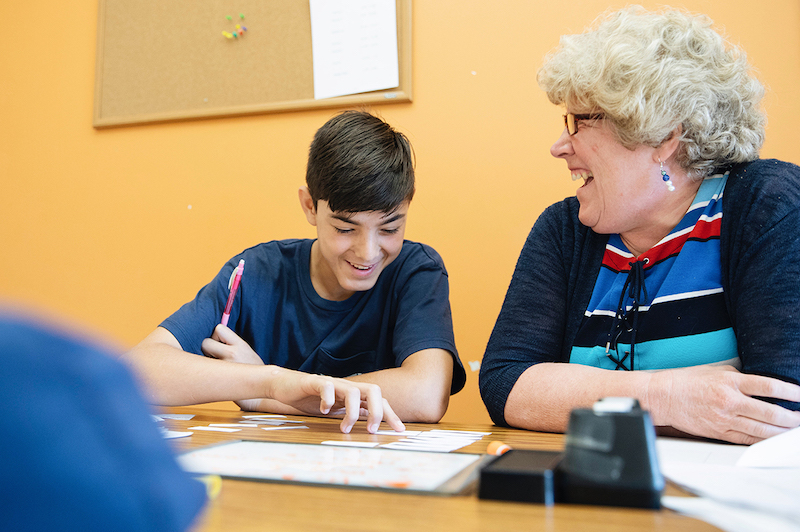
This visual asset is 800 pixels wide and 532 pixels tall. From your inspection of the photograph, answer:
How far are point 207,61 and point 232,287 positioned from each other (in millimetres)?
959

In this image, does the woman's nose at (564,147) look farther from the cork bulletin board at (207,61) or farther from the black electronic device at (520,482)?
the black electronic device at (520,482)

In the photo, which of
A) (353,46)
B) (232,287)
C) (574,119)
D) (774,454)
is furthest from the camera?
(353,46)

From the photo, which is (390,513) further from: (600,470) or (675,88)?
(675,88)

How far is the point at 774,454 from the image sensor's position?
1.93 ft

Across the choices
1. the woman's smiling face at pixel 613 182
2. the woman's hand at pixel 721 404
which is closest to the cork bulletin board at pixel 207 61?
the woman's smiling face at pixel 613 182

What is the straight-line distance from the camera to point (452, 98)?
66.2 inches

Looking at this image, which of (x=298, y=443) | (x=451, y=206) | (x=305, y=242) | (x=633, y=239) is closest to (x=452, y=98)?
(x=451, y=206)

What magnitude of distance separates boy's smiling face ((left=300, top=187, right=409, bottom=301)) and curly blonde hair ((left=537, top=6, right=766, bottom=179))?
17.2 inches

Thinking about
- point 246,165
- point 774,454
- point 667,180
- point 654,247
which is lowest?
point 774,454

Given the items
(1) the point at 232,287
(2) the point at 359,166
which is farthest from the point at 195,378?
(2) the point at 359,166

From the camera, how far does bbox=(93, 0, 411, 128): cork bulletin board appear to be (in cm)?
180

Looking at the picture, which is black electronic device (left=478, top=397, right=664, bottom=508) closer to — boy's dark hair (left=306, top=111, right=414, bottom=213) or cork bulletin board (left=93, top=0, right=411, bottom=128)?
boy's dark hair (left=306, top=111, right=414, bottom=213)

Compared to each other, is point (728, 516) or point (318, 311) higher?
point (318, 311)

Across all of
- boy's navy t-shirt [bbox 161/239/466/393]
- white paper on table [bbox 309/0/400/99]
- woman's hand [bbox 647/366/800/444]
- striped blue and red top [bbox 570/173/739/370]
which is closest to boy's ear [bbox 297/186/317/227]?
boy's navy t-shirt [bbox 161/239/466/393]
